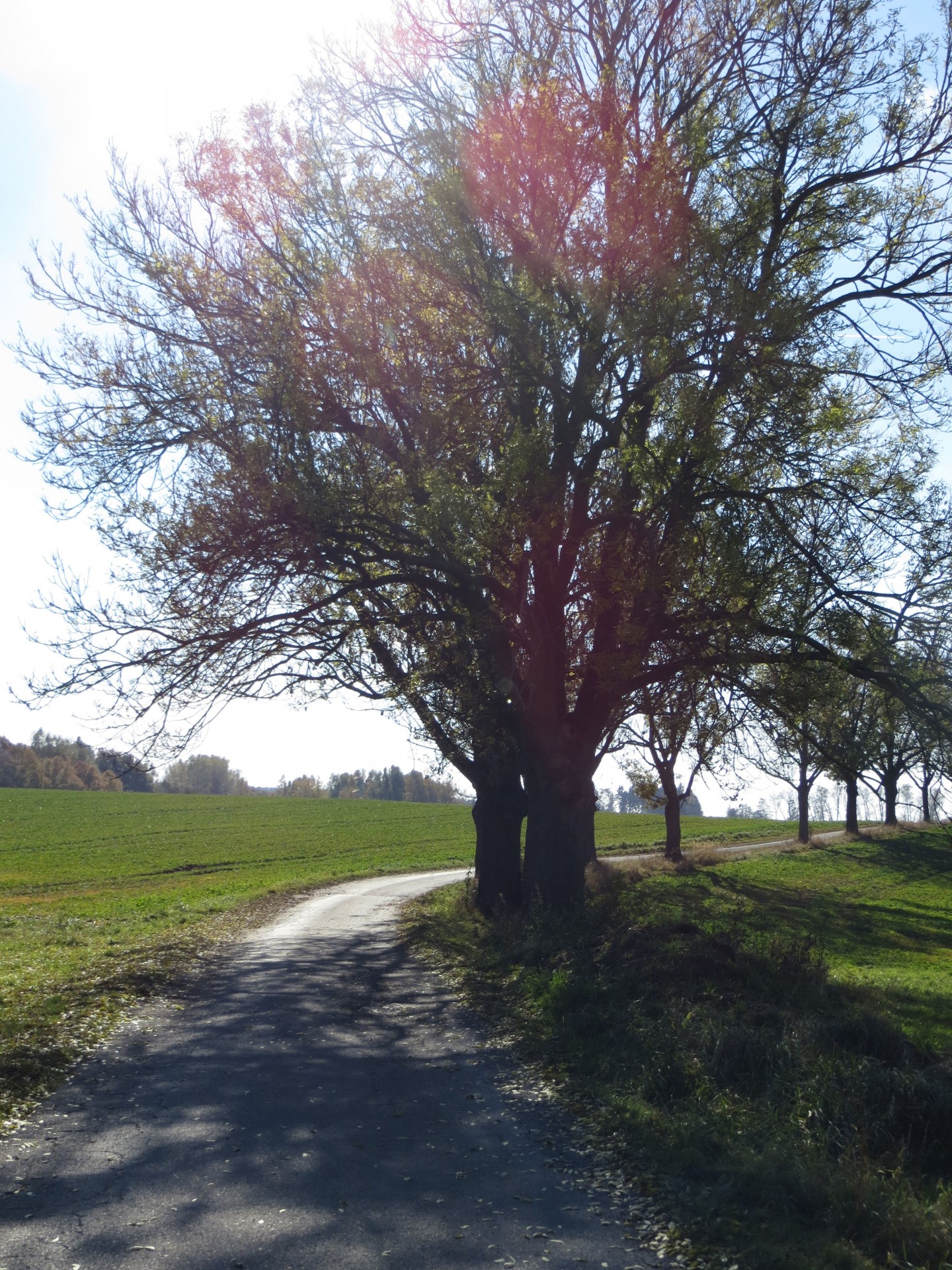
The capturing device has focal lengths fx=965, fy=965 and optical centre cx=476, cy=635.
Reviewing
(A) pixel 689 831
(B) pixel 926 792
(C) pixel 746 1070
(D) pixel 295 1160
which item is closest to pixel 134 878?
(B) pixel 926 792

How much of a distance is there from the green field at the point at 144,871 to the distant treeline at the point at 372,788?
105 feet

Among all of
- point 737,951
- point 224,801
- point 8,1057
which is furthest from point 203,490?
point 224,801

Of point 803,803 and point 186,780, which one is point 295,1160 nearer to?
point 803,803

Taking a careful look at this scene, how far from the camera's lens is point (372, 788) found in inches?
6093

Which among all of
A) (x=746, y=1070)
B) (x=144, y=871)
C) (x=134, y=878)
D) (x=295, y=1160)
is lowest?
(x=134, y=878)

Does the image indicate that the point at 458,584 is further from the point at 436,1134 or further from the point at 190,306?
the point at 436,1134

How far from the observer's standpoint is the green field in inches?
409

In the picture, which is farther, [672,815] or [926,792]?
[672,815]

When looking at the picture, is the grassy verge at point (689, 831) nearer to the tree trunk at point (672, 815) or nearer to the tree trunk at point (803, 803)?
the tree trunk at point (803, 803)

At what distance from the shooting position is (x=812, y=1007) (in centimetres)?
Answer: 877

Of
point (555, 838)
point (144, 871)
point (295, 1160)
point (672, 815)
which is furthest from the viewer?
point (144, 871)

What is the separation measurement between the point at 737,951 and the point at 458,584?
6.25 metres

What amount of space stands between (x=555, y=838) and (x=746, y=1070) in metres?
8.13

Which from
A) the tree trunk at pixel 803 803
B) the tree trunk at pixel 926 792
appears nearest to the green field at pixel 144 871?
the tree trunk at pixel 803 803
